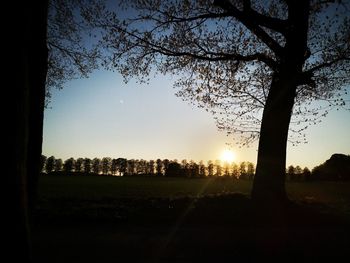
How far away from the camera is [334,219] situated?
495 inches

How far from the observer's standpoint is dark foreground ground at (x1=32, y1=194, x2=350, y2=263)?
8.08m

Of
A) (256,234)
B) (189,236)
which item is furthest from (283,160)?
(189,236)

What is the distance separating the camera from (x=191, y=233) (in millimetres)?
10188

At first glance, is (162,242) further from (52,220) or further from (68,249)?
(52,220)

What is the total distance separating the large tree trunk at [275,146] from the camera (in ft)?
49.3

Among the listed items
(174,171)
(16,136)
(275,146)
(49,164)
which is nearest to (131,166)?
(49,164)

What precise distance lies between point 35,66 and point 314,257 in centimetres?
681

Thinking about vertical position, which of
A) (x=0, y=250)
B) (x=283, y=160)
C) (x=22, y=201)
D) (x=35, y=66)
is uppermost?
(x=35, y=66)

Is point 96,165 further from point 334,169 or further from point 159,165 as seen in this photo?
point 334,169

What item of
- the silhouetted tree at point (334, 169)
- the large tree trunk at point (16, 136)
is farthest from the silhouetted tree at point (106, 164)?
the large tree trunk at point (16, 136)

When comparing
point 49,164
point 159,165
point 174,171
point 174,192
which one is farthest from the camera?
point 159,165

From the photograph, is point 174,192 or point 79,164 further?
point 79,164

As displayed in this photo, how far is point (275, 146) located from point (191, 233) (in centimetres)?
650

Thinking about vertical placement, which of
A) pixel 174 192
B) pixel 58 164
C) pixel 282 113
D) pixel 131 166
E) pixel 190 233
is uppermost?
pixel 58 164
